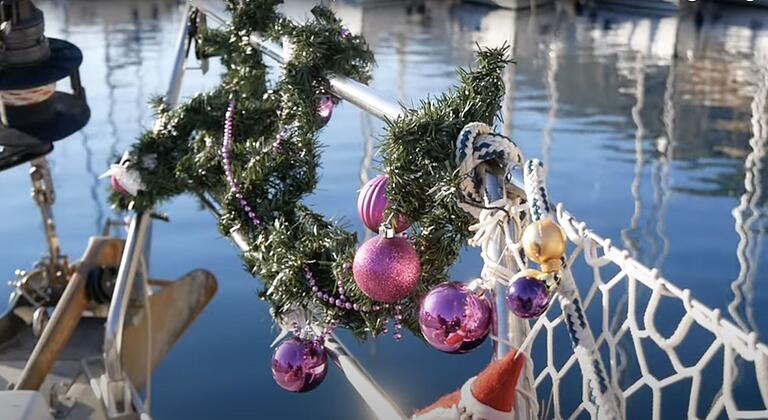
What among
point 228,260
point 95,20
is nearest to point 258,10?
point 228,260

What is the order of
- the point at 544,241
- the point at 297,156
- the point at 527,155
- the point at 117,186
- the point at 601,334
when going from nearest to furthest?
the point at 544,241 → the point at 601,334 → the point at 297,156 → the point at 117,186 → the point at 527,155

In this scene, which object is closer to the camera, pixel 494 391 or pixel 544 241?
pixel 544 241

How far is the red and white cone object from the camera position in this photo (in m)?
1.20

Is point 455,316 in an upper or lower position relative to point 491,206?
lower

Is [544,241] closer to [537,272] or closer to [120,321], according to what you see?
[537,272]

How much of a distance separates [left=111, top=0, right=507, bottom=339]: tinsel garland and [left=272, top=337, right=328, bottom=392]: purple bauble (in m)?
0.06

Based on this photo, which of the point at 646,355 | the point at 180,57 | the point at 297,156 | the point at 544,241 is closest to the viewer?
the point at 544,241

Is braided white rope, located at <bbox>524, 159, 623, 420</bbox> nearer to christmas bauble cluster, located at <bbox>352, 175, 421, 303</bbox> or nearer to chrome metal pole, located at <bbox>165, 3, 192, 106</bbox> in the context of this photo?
christmas bauble cluster, located at <bbox>352, 175, 421, 303</bbox>

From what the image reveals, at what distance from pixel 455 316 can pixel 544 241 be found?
18cm

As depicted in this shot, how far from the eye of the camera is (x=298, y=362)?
1.58 meters

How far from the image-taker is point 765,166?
6145 mm

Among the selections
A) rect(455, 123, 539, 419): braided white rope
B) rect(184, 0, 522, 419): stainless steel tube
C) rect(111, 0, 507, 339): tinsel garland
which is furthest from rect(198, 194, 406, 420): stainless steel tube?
rect(455, 123, 539, 419): braided white rope

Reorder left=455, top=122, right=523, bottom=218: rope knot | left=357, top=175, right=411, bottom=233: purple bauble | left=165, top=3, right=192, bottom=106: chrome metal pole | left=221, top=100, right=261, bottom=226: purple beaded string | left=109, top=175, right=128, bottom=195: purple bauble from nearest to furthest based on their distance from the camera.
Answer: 1. left=455, top=122, right=523, bottom=218: rope knot
2. left=357, top=175, right=411, bottom=233: purple bauble
3. left=221, top=100, right=261, bottom=226: purple beaded string
4. left=109, top=175, right=128, bottom=195: purple bauble
5. left=165, top=3, right=192, bottom=106: chrome metal pole

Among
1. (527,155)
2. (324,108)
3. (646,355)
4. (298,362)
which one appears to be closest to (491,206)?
(298,362)
